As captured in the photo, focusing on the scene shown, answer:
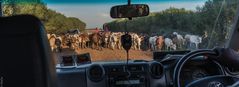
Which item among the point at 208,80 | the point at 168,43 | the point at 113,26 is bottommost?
the point at 208,80

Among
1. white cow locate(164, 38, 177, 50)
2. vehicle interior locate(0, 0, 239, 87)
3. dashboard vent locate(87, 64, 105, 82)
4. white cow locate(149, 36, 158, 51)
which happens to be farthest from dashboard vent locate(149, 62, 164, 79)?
white cow locate(164, 38, 177, 50)

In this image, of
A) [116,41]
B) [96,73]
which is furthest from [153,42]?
[96,73]

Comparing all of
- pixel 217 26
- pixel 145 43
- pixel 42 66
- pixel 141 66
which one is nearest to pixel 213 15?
pixel 217 26

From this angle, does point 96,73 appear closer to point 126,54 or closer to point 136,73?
point 136,73

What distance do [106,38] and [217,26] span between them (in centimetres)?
146

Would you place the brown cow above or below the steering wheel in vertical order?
above

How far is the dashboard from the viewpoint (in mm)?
5676

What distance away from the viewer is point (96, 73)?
18.7 ft

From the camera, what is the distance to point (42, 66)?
141 inches

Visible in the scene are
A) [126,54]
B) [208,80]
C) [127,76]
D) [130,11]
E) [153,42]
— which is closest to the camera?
[208,80]

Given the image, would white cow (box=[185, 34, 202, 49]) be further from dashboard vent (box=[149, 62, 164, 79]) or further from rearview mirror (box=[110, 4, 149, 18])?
rearview mirror (box=[110, 4, 149, 18])

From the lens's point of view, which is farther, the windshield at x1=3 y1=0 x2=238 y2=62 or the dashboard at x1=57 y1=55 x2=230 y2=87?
the windshield at x1=3 y1=0 x2=238 y2=62

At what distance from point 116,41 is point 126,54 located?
229 millimetres

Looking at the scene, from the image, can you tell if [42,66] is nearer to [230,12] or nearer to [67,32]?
[67,32]
